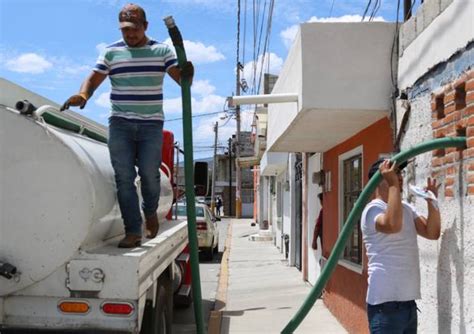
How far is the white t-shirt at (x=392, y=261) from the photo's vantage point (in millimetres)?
3766

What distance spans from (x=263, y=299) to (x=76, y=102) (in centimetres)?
693

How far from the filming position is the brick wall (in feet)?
11.9

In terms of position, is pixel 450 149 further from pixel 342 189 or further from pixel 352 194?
pixel 342 189

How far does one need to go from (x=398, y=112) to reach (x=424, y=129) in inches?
28.3

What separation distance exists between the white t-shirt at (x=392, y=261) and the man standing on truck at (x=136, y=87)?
1.65 meters

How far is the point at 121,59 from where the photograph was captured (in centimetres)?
432

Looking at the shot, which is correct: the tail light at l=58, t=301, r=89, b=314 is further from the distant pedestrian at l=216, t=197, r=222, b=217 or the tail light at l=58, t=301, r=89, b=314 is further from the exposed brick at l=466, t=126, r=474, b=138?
the distant pedestrian at l=216, t=197, r=222, b=217

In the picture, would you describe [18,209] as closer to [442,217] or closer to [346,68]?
[442,217]

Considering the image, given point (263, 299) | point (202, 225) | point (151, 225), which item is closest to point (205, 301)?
point (263, 299)

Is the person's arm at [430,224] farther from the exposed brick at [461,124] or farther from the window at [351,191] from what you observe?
the window at [351,191]

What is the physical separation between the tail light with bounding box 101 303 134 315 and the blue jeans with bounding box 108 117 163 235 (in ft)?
2.80

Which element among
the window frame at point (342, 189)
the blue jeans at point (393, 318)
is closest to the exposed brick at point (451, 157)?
the blue jeans at point (393, 318)

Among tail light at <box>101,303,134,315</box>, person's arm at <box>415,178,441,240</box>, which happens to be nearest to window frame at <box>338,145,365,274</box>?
person's arm at <box>415,178,441,240</box>

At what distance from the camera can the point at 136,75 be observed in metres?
4.34
